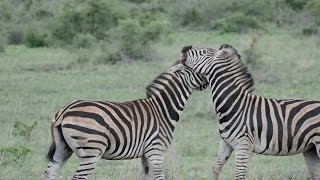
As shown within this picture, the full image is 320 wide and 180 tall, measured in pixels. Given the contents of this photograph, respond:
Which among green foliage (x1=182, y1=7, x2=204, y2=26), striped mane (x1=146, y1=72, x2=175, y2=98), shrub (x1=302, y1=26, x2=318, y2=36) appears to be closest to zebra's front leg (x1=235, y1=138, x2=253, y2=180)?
striped mane (x1=146, y1=72, x2=175, y2=98)

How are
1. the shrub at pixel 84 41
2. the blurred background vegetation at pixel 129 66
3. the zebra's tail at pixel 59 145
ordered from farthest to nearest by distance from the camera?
the shrub at pixel 84 41 → the blurred background vegetation at pixel 129 66 → the zebra's tail at pixel 59 145

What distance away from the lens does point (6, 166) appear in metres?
8.54

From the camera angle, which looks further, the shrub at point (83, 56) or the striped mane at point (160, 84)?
the shrub at point (83, 56)

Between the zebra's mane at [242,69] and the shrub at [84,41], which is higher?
the zebra's mane at [242,69]

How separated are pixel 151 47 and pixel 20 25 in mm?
10373

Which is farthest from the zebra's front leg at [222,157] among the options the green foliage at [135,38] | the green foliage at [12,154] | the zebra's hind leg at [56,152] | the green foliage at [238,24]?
the green foliage at [238,24]

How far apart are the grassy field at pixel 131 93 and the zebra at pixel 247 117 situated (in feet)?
3.24

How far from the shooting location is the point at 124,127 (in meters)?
6.73

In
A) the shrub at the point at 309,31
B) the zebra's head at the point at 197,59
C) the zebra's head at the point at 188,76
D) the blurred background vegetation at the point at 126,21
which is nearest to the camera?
the zebra's head at the point at 188,76

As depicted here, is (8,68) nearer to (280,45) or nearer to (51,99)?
(51,99)

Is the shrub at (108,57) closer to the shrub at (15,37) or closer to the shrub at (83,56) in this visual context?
the shrub at (83,56)

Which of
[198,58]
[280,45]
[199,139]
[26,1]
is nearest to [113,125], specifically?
[198,58]

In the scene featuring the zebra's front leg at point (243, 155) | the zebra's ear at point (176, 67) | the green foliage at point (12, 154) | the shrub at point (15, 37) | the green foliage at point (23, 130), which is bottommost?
the shrub at point (15, 37)

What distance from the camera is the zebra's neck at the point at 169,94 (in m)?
7.13
